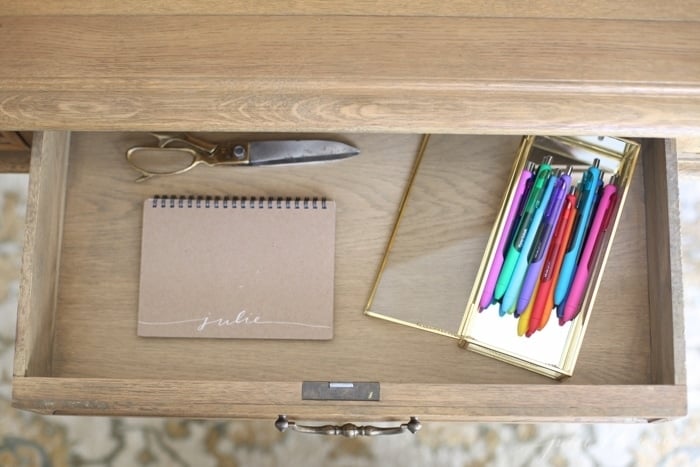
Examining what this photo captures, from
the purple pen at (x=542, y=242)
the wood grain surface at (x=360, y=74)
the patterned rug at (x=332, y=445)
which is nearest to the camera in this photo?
the wood grain surface at (x=360, y=74)

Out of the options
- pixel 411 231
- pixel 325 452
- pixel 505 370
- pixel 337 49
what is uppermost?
pixel 337 49

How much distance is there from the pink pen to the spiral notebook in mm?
229

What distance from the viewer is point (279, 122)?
644 millimetres

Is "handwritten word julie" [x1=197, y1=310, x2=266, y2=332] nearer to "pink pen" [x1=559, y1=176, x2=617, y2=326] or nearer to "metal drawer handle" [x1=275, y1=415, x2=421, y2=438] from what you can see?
"metal drawer handle" [x1=275, y1=415, x2=421, y2=438]

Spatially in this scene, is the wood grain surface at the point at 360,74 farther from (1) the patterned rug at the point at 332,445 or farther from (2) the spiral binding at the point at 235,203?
(1) the patterned rug at the point at 332,445

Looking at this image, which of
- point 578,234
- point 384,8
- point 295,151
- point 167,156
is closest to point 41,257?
point 167,156

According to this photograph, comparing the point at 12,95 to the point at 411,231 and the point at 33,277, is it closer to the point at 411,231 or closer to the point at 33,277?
the point at 33,277

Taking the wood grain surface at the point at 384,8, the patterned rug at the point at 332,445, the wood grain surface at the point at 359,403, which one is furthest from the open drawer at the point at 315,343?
the patterned rug at the point at 332,445

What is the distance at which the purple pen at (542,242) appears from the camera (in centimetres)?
74

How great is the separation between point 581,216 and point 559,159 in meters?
0.06

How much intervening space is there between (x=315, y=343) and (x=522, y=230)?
0.23 m

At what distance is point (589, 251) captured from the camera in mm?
730

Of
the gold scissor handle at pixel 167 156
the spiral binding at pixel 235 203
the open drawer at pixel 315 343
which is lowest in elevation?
the open drawer at pixel 315 343

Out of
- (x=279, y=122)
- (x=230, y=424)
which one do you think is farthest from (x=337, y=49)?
(x=230, y=424)
